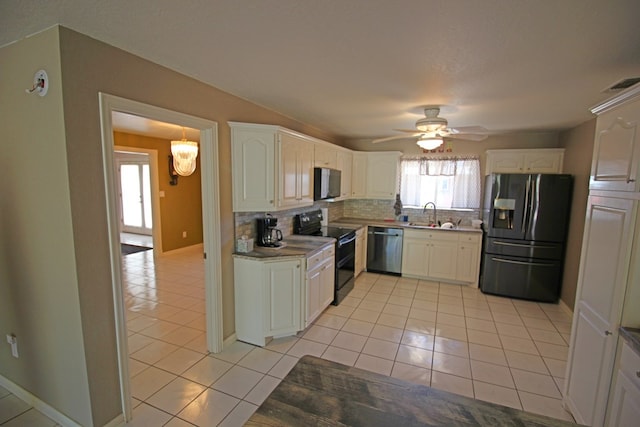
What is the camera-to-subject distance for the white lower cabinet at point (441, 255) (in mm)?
4586

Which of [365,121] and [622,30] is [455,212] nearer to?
[365,121]

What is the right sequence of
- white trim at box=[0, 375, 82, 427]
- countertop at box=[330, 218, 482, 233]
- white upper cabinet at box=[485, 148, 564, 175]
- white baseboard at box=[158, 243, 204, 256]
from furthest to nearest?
white baseboard at box=[158, 243, 204, 256] → countertop at box=[330, 218, 482, 233] → white upper cabinet at box=[485, 148, 564, 175] → white trim at box=[0, 375, 82, 427]

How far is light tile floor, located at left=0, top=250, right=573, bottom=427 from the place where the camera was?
88.5 inches

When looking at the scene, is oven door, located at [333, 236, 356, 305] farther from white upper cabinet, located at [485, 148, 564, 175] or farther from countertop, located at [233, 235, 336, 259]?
white upper cabinet, located at [485, 148, 564, 175]

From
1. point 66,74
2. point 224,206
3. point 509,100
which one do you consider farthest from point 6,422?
point 509,100

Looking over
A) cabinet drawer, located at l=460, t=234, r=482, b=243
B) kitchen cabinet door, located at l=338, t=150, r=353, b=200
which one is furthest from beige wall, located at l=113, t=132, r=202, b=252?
cabinet drawer, located at l=460, t=234, r=482, b=243

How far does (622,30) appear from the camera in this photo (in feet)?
4.94

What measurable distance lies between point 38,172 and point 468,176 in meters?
5.29

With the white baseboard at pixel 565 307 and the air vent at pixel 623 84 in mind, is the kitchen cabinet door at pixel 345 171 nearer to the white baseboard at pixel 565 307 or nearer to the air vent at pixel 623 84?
the air vent at pixel 623 84

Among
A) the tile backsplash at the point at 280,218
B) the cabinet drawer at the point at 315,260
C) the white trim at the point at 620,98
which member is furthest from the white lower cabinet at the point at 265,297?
the white trim at the point at 620,98

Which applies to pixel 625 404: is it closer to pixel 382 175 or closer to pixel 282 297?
pixel 282 297

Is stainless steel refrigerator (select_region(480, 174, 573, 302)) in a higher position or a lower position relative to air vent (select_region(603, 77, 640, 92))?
lower

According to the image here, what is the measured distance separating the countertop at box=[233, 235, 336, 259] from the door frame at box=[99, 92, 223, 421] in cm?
34

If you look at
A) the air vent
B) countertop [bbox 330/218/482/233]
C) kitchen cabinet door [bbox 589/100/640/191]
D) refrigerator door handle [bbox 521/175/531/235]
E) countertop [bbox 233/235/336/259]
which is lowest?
countertop [bbox 233/235/336/259]
